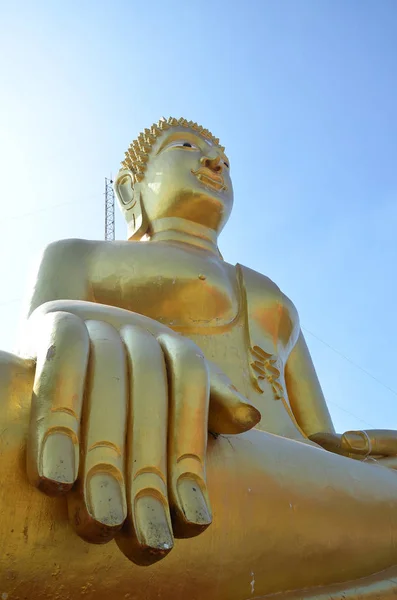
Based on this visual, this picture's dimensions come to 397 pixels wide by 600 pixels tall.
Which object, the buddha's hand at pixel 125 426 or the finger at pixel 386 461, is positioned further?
the finger at pixel 386 461

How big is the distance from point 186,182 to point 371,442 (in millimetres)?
1697

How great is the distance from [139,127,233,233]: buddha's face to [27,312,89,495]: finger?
7.00ft

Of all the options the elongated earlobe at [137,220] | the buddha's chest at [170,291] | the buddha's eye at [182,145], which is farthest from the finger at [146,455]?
the buddha's eye at [182,145]

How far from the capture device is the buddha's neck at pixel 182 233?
3766 millimetres

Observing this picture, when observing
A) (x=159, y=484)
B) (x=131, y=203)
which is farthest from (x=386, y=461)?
(x=131, y=203)

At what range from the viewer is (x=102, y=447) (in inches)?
61.4

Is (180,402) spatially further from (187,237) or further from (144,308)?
(187,237)

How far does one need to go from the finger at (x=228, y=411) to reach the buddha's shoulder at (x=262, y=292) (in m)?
1.62

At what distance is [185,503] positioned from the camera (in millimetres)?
1572

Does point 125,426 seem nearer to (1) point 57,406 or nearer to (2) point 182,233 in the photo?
(1) point 57,406

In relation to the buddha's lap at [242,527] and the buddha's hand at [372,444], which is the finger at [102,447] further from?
the buddha's hand at [372,444]

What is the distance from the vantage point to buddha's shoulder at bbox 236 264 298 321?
3.54 meters

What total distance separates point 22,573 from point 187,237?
2.42 meters

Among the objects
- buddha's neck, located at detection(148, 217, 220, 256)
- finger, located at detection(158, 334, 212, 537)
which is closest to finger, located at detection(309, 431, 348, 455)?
buddha's neck, located at detection(148, 217, 220, 256)
